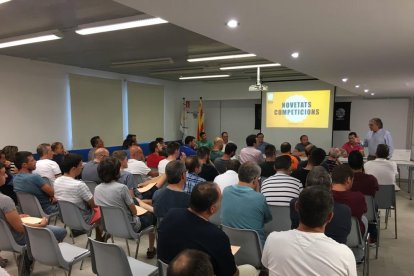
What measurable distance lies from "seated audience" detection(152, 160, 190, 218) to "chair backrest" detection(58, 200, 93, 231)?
100 centimetres

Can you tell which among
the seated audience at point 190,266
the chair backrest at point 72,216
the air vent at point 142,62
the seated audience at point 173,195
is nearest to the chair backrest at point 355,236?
the seated audience at point 173,195

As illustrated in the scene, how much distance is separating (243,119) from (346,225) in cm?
872

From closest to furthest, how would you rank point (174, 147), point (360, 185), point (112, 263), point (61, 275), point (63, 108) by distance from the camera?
point (112, 263), point (61, 275), point (360, 185), point (174, 147), point (63, 108)

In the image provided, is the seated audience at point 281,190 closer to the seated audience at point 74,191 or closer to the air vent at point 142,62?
the seated audience at point 74,191

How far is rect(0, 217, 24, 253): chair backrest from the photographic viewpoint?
2.59 m

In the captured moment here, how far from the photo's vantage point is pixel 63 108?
7.56 m

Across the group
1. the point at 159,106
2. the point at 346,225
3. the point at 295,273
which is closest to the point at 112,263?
the point at 295,273

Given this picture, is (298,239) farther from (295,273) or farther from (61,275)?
(61,275)

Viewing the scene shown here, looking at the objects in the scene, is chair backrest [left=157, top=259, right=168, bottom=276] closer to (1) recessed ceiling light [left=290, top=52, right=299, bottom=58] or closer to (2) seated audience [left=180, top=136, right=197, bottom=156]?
(1) recessed ceiling light [left=290, top=52, right=299, bottom=58]

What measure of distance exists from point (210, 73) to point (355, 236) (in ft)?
22.1

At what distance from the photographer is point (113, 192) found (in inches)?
121

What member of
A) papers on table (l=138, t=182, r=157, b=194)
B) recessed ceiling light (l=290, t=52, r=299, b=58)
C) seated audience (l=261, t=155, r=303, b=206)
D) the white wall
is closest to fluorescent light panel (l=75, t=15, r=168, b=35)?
recessed ceiling light (l=290, t=52, r=299, b=58)

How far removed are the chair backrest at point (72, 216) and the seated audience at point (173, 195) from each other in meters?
1.00

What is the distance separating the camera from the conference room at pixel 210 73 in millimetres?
2471
